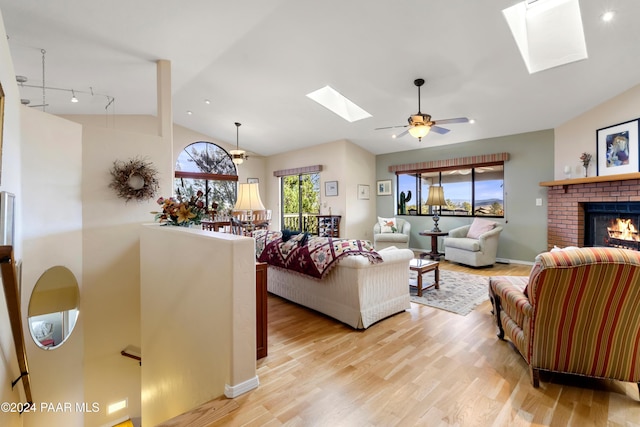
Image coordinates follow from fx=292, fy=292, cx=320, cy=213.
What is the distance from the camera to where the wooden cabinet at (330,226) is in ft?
23.6

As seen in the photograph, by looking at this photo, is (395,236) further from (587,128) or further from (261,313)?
(261,313)

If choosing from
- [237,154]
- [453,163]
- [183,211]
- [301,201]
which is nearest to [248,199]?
[183,211]

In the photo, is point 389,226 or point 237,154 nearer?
point 237,154

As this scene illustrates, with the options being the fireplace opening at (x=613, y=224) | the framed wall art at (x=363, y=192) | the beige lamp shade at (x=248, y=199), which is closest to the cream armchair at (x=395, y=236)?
the framed wall art at (x=363, y=192)

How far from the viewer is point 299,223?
868 centimetres

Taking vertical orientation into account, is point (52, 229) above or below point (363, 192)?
Result: below

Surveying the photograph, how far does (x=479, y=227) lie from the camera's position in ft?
18.9

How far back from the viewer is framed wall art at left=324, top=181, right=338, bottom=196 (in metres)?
7.36

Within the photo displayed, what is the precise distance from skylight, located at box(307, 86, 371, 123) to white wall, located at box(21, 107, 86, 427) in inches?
148

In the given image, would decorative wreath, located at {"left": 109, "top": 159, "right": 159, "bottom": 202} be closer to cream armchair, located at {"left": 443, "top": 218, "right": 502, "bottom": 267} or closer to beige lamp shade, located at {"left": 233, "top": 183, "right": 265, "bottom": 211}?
beige lamp shade, located at {"left": 233, "top": 183, "right": 265, "bottom": 211}

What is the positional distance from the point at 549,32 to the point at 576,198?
2.67 meters

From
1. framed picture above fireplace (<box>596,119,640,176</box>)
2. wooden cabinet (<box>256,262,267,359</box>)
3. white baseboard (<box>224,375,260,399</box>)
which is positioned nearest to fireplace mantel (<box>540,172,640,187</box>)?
framed picture above fireplace (<box>596,119,640,176</box>)

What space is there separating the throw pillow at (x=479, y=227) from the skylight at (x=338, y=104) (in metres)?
3.05

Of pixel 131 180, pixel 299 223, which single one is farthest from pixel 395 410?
pixel 299 223
